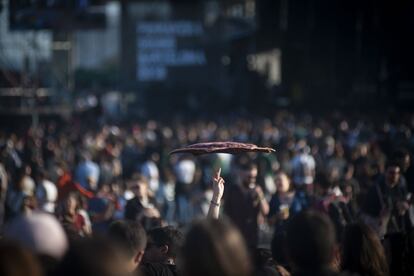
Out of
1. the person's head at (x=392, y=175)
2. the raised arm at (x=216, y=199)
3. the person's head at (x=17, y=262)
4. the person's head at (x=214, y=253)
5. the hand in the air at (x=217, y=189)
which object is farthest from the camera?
the person's head at (x=392, y=175)

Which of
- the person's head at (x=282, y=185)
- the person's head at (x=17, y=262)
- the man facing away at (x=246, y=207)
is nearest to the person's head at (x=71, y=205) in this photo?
the man facing away at (x=246, y=207)

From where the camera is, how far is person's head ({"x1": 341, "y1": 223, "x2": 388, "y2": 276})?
495 cm

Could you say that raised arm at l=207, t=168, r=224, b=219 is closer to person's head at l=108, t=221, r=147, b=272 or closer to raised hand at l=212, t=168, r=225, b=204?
raised hand at l=212, t=168, r=225, b=204

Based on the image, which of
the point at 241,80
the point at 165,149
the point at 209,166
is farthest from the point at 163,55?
the point at 209,166

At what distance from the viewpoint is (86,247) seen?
11.5 ft

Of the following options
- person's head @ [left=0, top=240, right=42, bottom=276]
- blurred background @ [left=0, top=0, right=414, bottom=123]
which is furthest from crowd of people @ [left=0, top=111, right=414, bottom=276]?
blurred background @ [left=0, top=0, right=414, bottom=123]

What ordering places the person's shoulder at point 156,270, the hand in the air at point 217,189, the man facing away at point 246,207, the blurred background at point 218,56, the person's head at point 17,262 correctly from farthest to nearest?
the blurred background at point 218,56 < the man facing away at point 246,207 < the hand in the air at point 217,189 < the person's shoulder at point 156,270 < the person's head at point 17,262

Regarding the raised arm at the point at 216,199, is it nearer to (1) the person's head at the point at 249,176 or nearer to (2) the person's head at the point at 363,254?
(2) the person's head at the point at 363,254

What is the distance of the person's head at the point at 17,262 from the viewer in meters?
3.38

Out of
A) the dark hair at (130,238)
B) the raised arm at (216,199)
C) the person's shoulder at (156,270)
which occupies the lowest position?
the person's shoulder at (156,270)

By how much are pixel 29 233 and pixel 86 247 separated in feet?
1.12

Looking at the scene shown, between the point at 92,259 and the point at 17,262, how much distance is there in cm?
26

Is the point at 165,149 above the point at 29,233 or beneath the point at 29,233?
beneath

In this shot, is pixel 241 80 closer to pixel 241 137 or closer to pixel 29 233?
pixel 241 137
